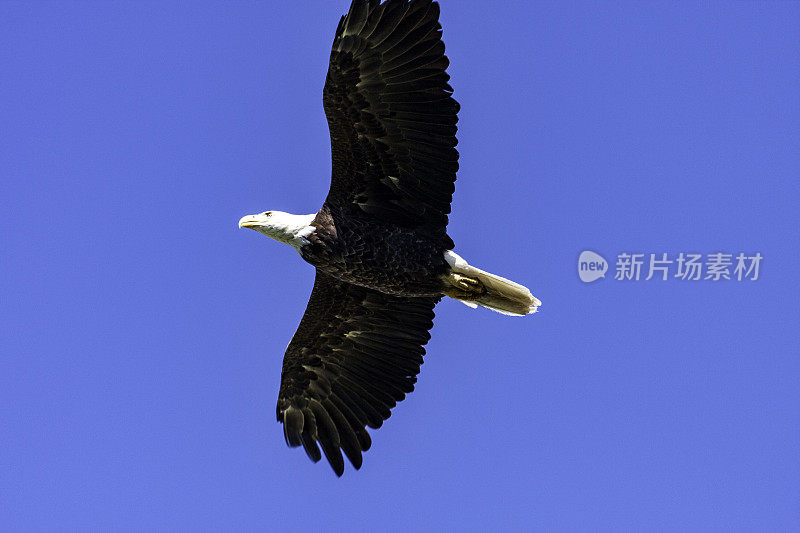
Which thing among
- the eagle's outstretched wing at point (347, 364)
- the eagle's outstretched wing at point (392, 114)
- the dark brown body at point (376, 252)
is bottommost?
the eagle's outstretched wing at point (347, 364)

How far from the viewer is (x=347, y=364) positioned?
12.9m

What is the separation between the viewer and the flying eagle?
11.1 metres

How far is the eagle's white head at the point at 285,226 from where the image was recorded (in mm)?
11633

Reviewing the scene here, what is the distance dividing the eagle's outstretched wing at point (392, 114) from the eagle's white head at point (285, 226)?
18.1 inches

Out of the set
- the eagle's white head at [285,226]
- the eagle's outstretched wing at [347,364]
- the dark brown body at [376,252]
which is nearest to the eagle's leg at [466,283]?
the dark brown body at [376,252]

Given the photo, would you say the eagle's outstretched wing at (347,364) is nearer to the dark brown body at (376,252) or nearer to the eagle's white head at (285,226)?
the dark brown body at (376,252)

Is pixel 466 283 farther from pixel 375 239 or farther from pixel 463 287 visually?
pixel 375 239

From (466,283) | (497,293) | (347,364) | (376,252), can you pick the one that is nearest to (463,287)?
(466,283)

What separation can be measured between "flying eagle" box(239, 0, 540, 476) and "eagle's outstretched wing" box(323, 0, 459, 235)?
→ 1 cm

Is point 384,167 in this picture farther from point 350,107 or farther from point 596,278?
point 596,278

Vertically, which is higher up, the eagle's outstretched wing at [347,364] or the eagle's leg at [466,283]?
the eagle's leg at [466,283]

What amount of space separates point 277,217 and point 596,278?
12.2 feet

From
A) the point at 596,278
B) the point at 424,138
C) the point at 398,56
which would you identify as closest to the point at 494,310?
the point at 596,278

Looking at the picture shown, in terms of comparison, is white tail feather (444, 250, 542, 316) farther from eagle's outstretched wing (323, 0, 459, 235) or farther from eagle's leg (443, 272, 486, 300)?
eagle's outstretched wing (323, 0, 459, 235)
